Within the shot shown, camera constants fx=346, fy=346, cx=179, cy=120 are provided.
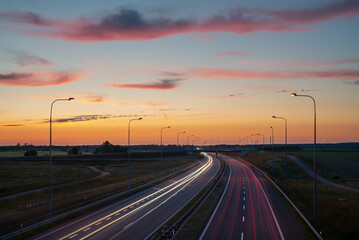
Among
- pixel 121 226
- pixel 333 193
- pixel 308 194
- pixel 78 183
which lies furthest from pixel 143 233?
pixel 78 183

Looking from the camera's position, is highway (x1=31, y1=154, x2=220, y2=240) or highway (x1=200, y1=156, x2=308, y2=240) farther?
highway (x1=200, y1=156, x2=308, y2=240)

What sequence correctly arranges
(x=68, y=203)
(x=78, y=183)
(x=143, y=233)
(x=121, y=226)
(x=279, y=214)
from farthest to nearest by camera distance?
(x=78, y=183)
(x=68, y=203)
(x=279, y=214)
(x=121, y=226)
(x=143, y=233)

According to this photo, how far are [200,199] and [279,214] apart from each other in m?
15.5

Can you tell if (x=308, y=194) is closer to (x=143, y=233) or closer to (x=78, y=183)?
(x=143, y=233)

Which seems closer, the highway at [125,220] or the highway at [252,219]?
the highway at [125,220]

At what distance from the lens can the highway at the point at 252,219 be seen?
3559 centimetres

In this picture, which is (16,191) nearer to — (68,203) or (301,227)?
(68,203)

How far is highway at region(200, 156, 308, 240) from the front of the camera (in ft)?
117

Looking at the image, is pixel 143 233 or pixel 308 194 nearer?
pixel 143 233

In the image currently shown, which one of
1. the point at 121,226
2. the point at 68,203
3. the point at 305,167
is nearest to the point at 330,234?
the point at 121,226

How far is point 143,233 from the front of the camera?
118 feet

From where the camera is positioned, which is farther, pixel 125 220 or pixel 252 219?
pixel 252 219

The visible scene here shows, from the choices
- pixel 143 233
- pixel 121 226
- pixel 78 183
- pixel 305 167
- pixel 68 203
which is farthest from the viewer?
pixel 305 167

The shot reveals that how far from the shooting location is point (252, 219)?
142 feet
